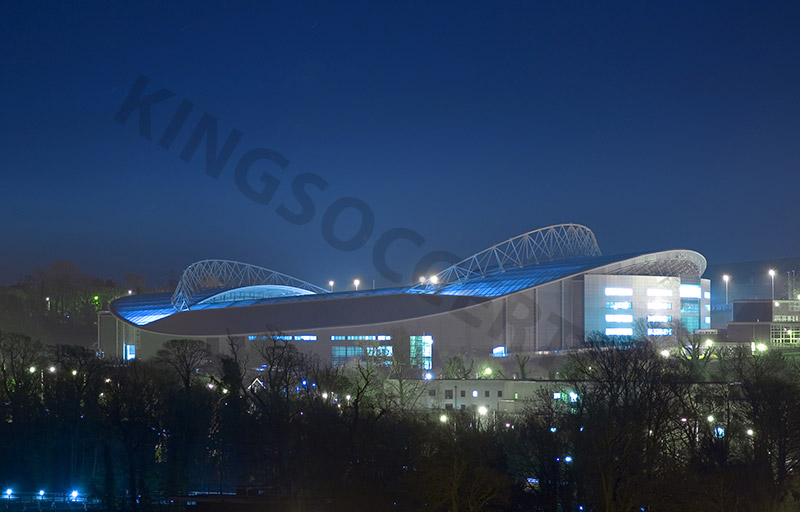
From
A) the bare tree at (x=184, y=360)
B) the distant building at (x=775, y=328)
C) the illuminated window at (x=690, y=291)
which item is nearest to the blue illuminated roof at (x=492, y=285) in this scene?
the illuminated window at (x=690, y=291)

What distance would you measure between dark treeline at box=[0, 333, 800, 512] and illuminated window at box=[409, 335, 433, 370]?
27.5m

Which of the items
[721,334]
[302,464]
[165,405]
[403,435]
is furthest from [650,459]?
[721,334]

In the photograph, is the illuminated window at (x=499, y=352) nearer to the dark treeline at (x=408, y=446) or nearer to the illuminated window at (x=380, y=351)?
the illuminated window at (x=380, y=351)

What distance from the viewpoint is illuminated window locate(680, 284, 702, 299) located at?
7904 cm

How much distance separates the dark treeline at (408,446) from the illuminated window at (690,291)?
122 ft

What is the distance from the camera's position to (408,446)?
30234 mm

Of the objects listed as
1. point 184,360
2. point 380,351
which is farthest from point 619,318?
point 184,360

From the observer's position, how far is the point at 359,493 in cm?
2822

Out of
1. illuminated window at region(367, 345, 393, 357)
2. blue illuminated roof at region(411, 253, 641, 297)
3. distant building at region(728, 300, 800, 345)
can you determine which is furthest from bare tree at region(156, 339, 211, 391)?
distant building at region(728, 300, 800, 345)

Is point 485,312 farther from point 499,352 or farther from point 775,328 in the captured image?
point 775,328

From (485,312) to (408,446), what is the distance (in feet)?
136

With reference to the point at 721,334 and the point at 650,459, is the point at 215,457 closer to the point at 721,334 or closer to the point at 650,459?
the point at 650,459

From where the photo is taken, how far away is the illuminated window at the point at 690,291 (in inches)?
3112

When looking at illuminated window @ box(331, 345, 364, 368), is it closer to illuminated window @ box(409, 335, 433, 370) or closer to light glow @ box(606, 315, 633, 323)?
illuminated window @ box(409, 335, 433, 370)
